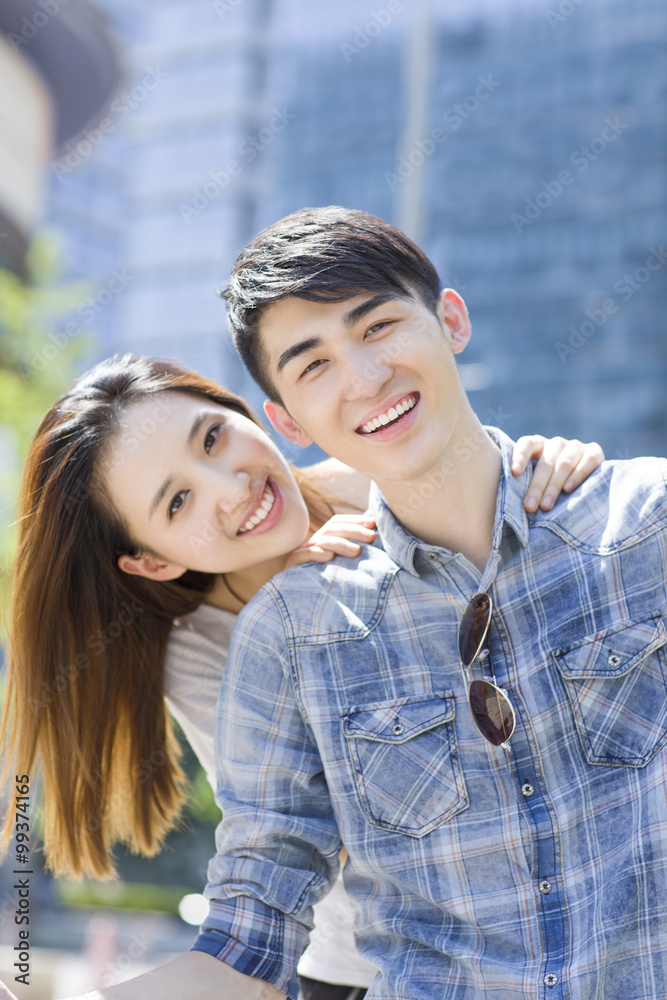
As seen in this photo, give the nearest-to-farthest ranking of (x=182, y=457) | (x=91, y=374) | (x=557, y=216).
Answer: (x=182, y=457) → (x=91, y=374) → (x=557, y=216)

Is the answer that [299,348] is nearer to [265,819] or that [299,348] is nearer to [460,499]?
[460,499]

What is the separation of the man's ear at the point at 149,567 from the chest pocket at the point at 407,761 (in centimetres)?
92

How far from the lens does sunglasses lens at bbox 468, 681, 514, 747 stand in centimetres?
172

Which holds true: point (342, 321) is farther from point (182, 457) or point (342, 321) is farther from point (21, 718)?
point (21, 718)

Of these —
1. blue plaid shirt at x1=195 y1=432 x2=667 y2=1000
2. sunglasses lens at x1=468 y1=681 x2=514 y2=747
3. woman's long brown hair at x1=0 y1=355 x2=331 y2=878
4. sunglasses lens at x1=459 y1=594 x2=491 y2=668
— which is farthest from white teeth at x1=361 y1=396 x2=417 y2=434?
woman's long brown hair at x1=0 y1=355 x2=331 y2=878

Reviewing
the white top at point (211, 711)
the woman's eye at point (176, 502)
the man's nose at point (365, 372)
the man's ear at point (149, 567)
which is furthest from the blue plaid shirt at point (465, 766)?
the man's ear at point (149, 567)

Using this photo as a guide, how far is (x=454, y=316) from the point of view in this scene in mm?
2078

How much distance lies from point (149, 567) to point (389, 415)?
1070 mm

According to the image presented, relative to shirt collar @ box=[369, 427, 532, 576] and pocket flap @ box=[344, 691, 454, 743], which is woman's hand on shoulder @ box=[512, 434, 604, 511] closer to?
shirt collar @ box=[369, 427, 532, 576]

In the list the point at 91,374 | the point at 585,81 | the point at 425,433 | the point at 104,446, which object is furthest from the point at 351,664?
the point at 585,81

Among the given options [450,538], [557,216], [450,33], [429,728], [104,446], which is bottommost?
[429,728]

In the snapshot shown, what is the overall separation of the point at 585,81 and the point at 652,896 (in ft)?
159

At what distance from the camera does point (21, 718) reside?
2.47 m

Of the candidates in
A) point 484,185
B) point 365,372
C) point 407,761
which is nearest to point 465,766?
point 407,761
